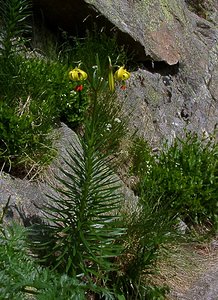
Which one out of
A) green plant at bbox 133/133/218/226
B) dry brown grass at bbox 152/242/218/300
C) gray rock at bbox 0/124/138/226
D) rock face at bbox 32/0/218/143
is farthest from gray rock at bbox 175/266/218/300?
rock face at bbox 32/0/218/143

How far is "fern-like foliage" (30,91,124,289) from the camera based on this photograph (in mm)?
4195

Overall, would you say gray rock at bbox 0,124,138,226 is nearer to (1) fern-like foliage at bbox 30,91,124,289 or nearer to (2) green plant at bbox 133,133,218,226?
(1) fern-like foliage at bbox 30,91,124,289

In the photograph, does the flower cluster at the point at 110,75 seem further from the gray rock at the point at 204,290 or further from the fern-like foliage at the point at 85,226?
the gray rock at the point at 204,290

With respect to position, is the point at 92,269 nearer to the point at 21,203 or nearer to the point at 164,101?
the point at 21,203

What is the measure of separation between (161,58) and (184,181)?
5.63ft

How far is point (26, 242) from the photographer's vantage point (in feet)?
14.3

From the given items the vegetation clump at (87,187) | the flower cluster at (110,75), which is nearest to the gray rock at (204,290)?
the vegetation clump at (87,187)

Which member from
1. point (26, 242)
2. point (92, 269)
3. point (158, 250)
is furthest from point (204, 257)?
point (26, 242)

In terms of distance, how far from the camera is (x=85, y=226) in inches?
169

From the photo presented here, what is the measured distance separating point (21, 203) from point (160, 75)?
2.93 metres

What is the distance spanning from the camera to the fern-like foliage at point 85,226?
13.8ft

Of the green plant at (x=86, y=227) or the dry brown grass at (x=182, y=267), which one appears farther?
the dry brown grass at (x=182, y=267)

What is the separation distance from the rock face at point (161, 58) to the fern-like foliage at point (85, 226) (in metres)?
2.19

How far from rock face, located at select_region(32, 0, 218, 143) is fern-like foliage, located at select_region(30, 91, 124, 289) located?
2.19 m
